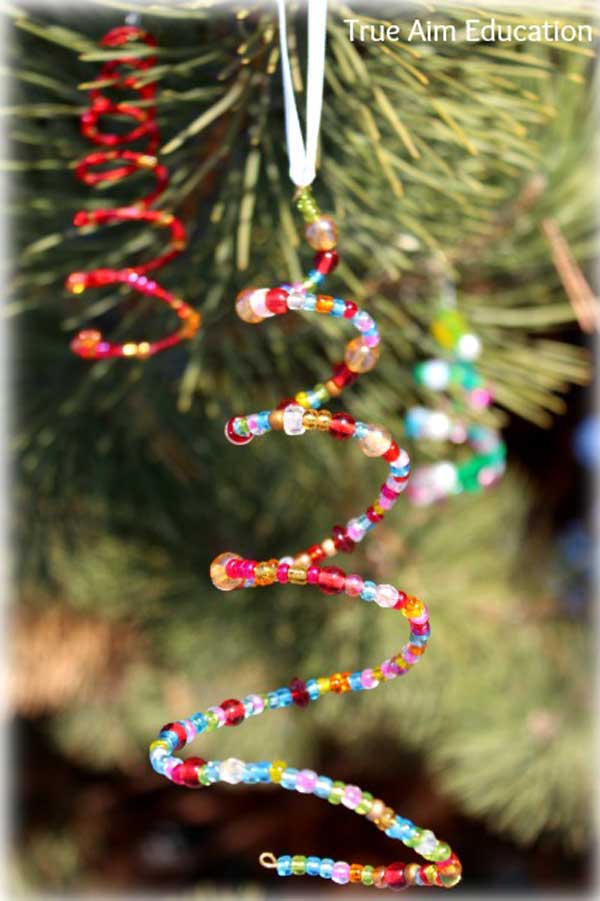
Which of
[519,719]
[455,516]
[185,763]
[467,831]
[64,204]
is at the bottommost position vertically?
[467,831]

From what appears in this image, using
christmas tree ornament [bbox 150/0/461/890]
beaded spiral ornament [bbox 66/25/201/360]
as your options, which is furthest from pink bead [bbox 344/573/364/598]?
beaded spiral ornament [bbox 66/25/201/360]

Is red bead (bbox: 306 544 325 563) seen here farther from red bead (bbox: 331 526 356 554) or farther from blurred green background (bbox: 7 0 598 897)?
blurred green background (bbox: 7 0 598 897)

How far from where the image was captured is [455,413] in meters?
0.48

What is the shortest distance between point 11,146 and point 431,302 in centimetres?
20

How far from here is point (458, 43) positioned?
1.09ft

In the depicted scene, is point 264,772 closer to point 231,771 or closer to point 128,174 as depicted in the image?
point 231,771

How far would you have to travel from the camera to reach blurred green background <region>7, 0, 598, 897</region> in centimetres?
35

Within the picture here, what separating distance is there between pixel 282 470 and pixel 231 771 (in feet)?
1.02

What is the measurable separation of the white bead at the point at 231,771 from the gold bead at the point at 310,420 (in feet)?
0.31

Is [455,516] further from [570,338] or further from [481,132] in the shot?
[481,132]

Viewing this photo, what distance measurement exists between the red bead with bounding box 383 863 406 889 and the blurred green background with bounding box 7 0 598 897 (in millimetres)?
208

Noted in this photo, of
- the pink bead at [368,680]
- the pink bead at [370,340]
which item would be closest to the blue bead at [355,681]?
the pink bead at [368,680]

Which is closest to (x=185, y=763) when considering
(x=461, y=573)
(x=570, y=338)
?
(x=461, y=573)

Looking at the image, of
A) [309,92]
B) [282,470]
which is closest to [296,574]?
[309,92]
